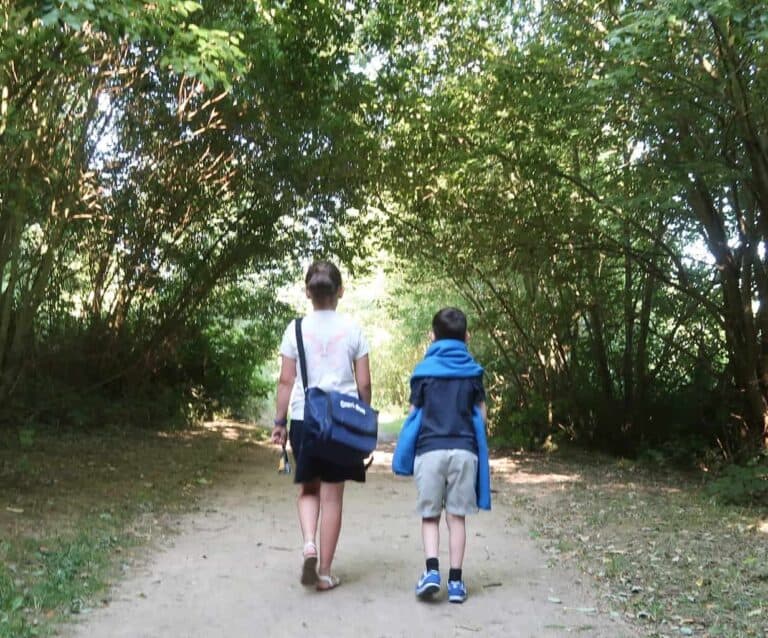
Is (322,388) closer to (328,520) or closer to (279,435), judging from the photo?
(279,435)

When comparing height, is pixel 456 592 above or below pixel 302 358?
below

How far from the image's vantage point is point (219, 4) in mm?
7191

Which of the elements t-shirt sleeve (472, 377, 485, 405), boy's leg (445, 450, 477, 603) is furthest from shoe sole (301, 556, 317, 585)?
t-shirt sleeve (472, 377, 485, 405)

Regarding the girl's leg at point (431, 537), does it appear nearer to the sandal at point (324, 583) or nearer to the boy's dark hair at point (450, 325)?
the sandal at point (324, 583)

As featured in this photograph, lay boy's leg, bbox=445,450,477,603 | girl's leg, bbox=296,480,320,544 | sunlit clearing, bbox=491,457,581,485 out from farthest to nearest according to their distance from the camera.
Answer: sunlit clearing, bbox=491,457,581,485
girl's leg, bbox=296,480,320,544
boy's leg, bbox=445,450,477,603

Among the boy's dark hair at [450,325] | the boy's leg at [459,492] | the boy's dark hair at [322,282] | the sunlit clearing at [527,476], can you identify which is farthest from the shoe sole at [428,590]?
the sunlit clearing at [527,476]

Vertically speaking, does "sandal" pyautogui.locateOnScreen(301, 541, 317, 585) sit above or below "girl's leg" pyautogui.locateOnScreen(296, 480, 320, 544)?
below

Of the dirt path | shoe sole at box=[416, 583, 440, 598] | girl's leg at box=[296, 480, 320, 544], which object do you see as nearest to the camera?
the dirt path

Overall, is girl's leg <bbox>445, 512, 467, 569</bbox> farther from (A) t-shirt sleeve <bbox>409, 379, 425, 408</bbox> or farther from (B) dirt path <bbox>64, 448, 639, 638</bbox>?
(A) t-shirt sleeve <bbox>409, 379, 425, 408</bbox>

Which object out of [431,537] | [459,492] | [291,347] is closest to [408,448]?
[459,492]

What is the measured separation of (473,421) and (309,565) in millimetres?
1190

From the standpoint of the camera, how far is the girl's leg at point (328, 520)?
14.4 feet

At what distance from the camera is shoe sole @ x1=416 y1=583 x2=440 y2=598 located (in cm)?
419

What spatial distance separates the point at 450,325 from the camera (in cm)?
448
